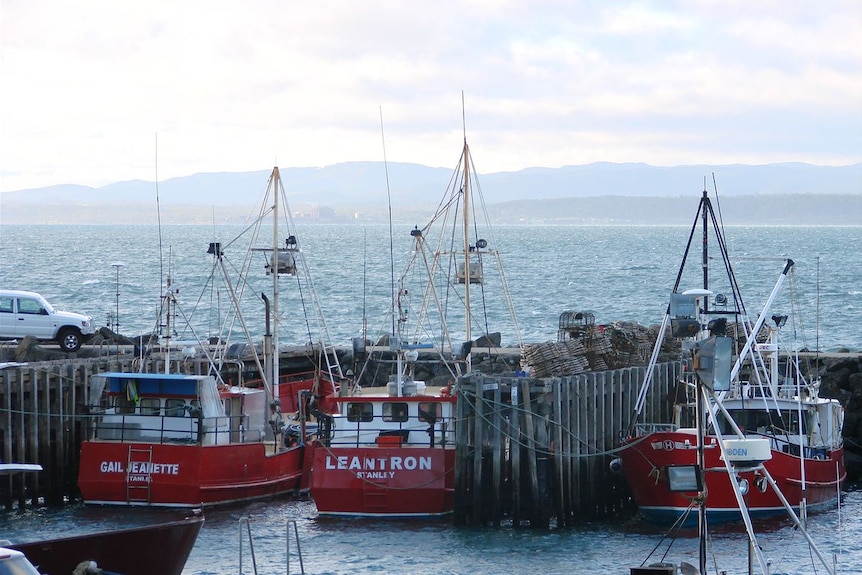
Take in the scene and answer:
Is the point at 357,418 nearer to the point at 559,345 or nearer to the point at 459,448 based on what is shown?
the point at 459,448

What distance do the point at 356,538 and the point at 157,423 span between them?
192 inches

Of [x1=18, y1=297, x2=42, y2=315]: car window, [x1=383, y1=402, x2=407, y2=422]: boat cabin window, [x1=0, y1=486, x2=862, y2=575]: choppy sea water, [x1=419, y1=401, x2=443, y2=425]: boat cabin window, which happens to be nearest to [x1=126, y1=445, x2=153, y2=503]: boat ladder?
[x1=0, y1=486, x2=862, y2=575]: choppy sea water

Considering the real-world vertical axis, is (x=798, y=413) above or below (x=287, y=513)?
above

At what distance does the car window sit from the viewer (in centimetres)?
4006

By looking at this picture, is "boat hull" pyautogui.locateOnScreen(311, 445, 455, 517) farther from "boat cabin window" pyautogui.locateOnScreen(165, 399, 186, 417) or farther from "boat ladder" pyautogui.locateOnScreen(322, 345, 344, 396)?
"boat cabin window" pyautogui.locateOnScreen(165, 399, 186, 417)

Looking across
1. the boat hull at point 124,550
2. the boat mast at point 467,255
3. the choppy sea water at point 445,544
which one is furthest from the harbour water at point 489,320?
the boat mast at point 467,255

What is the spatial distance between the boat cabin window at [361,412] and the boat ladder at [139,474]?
12.6ft

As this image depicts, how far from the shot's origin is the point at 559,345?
30.2m

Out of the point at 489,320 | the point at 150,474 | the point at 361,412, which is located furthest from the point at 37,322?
the point at 489,320

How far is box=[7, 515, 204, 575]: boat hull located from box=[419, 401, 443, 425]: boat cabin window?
7806mm

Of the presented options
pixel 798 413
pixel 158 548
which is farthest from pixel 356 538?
pixel 798 413

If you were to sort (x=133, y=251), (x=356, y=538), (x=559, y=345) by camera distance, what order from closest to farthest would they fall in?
(x=356, y=538), (x=559, y=345), (x=133, y=251)

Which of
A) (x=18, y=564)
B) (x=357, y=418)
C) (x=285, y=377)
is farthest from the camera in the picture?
(x=285, y=377)

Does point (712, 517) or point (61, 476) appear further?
point (61, 476)
